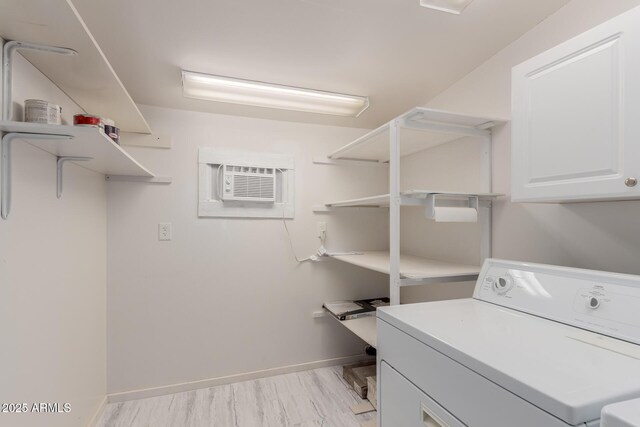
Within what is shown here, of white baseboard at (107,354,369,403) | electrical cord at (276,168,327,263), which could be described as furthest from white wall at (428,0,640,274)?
white baseboard at (107,354,369,403)

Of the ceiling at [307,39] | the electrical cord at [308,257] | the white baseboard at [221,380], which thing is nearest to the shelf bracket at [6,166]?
the ceiling at [307,39]

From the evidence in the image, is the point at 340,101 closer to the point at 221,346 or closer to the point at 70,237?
the point at 70,237

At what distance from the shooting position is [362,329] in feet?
6.50

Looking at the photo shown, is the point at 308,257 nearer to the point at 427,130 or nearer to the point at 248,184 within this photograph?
the point at 248,184

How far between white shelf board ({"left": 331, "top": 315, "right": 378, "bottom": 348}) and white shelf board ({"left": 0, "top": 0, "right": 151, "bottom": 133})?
1.84 metres

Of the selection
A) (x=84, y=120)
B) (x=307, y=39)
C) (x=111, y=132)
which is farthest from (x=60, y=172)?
(x=307, y=39)

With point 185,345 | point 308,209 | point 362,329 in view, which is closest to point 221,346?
point 185,345

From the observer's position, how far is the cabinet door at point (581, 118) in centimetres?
86

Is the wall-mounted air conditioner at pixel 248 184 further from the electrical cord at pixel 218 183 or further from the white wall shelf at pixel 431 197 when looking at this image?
the white wall shelf at pixel 431 197

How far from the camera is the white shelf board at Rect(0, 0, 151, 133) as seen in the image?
2.78ft

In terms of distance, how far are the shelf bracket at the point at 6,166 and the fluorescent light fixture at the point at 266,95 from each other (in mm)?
882

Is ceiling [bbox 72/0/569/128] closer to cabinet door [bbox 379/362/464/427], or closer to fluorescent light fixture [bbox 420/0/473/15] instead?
fluorescent light fixture [bbox 420/0/473/15]

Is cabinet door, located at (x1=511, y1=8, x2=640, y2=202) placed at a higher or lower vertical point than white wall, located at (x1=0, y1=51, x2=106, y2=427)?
higher

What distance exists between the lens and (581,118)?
3.22 feet
